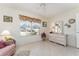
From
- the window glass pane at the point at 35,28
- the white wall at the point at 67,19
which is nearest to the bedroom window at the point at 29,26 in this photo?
the window glass pane at the point at 35,28

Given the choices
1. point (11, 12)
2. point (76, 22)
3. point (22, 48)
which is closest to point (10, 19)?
point (11, 12)

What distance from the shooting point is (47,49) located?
7.19 feet

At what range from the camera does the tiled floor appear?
1991 mm

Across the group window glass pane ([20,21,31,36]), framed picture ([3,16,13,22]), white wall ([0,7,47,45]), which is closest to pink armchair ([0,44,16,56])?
white wall ([0,7,47,45])

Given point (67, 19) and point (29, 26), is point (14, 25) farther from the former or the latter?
point (67, 19)

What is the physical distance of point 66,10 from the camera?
181cm

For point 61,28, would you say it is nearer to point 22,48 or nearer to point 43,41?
point 43,41

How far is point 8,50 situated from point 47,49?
1.00 metres

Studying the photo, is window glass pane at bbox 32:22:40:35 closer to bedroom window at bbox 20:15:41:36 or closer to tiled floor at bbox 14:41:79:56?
bedroom window at bbox 20:15:41:36

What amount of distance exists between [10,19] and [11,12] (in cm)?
15

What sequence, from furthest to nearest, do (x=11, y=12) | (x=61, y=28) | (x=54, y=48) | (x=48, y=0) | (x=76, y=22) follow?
1. (x=54, y=48)
2. (x=61, y=28)
3. (x=76, y=22)
4. (x=11, y=12)
5. (x=48, y=0)

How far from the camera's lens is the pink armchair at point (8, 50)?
1.64m

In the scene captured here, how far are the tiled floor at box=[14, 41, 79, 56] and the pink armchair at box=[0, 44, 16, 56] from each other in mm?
185

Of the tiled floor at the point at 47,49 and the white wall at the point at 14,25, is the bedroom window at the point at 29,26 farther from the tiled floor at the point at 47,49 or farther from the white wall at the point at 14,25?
the tiled floor at the point at 47,49
